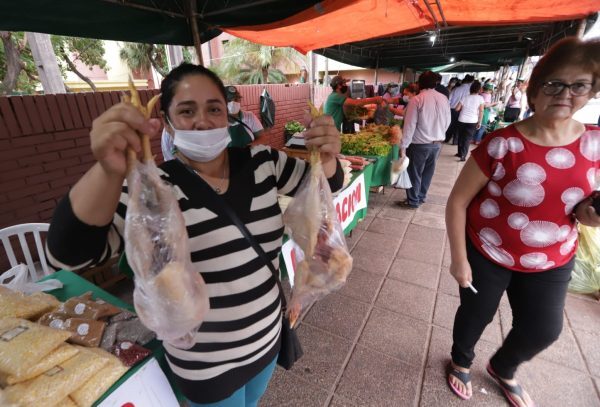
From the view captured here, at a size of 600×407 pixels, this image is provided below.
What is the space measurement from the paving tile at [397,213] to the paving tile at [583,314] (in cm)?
235

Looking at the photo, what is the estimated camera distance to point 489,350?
2.50 meters

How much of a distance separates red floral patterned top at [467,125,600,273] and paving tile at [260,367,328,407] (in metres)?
1.59

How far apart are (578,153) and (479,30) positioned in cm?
827

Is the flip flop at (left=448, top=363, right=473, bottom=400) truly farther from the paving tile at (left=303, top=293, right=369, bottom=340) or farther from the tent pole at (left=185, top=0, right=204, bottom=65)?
the tent pole at (left=185, top=0, right=204, bottom=65)

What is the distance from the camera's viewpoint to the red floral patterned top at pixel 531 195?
144 centimetres

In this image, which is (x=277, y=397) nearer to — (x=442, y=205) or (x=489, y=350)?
(x=489, y=350)

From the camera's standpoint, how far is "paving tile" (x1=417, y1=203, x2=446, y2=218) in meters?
5.22

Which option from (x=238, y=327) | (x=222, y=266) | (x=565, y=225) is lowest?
(x=238, y=327)

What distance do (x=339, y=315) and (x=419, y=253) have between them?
5.71ft

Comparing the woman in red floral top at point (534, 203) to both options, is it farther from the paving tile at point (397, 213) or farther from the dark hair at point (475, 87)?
the dark hair at point (475, 87)

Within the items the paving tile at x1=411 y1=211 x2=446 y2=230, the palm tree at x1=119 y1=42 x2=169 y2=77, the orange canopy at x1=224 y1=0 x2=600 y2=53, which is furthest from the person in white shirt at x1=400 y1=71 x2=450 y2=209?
A: the palm tree at x1=119 y1=42 x2=169 y2=77

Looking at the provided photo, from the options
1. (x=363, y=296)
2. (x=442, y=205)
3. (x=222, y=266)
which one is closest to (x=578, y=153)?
(x=222, y=266)

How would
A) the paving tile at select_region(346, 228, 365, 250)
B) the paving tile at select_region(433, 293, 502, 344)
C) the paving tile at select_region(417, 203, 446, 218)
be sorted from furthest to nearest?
the paving tile at select_region(417, 203, 446, 218)
the paving tile at select_region(346, 228, 365, 250)
the paving tile at select_region(433, 293, 502, 344)

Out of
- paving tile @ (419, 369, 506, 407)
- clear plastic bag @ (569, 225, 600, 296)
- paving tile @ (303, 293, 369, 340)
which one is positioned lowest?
paving tile @ (419, 369, 506, 407)
